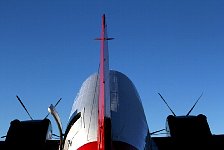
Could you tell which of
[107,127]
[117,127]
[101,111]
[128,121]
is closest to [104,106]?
[101,111]

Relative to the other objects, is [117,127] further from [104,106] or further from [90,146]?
[104,106]

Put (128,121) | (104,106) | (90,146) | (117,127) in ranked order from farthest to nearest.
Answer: (128,121), (117,127), (90,146), (104,106)

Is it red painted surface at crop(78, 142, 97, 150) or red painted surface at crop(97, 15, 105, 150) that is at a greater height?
red painted surface at crop(97, 15, 105, 150)

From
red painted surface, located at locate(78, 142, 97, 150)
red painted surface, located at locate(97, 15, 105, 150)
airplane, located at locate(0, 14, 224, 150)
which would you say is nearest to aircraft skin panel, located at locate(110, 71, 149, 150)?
airplane, located at locate(0, 14, 224, 150)

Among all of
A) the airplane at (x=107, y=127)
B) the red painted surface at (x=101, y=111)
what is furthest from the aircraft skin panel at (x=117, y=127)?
the red painted surface at (x=101, y=111)

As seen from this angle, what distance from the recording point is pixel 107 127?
6688mm

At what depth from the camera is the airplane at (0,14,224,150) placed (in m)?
7.26

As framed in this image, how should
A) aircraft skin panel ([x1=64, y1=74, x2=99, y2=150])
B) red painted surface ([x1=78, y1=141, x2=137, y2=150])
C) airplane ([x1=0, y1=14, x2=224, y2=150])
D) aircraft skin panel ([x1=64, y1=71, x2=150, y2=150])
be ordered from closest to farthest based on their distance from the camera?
airplane ([x1=0, y1=14, x2=224, y2=150]) → red painted surface ([x1=78, y1=141, x2=137, y2=150]) → aircraft skin panel ([x1=64, y1=71, x2=150, y2=150]) → aircraft skin panel ([x1=64, y1=74, x2=99, y2=150])

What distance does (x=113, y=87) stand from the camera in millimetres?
13930

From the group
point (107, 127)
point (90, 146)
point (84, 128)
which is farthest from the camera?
point (84, 128)

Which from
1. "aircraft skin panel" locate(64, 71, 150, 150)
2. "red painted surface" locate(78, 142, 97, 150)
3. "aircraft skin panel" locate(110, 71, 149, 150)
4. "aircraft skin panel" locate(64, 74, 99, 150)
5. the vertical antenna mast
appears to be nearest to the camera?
the vertical antenna mast

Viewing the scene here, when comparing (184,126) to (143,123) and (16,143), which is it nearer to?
(143,123)

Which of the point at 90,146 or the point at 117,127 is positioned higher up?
the point at 117,127

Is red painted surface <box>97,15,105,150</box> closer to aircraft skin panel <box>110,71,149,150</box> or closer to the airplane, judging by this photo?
the airplane
